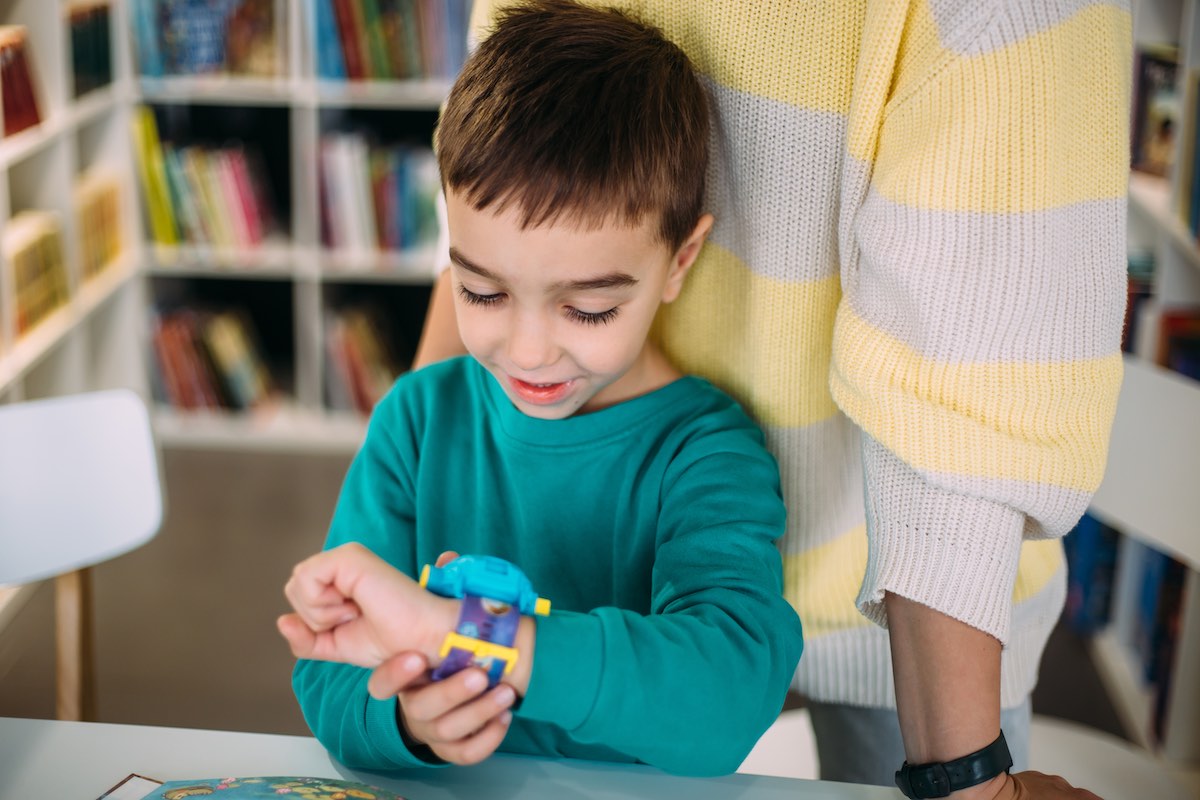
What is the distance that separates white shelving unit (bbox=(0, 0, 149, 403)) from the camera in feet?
→ 9.59

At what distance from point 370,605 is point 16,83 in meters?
2.53

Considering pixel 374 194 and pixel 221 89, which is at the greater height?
pixel 221 89

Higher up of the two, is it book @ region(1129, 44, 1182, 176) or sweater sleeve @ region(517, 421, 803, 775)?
book @ region(1129, 44, 1182, 176)

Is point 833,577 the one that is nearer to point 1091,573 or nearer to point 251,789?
point 251,789

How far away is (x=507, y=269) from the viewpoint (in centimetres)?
91

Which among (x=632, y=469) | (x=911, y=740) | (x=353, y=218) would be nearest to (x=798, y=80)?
(x=632, y=469)

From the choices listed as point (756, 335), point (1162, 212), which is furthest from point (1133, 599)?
point (756, 335)

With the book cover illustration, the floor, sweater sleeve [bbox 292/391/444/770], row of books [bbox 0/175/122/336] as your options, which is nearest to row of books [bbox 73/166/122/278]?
row of books [bbox 0/175/122/336]

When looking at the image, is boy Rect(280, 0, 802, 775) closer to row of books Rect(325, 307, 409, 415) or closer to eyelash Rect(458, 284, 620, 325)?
eyelash Rect(458, 284, 620, 325)

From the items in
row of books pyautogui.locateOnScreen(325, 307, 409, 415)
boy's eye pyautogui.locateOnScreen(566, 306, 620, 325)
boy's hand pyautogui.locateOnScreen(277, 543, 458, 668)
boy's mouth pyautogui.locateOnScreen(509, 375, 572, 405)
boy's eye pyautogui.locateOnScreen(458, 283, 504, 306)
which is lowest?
row of books pyautogui.locateOnScreen(325, 307, 409, 415)

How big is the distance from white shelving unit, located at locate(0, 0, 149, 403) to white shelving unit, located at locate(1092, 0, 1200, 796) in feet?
7.48

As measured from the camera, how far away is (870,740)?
1.18 metres

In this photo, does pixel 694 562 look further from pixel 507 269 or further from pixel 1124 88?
pixel 1124 88

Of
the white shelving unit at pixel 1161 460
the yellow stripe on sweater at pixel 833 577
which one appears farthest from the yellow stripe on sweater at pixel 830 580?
the white shelving unit at pixel 1161 460
